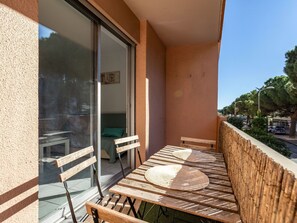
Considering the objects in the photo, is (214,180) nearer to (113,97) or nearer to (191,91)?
(191,91)

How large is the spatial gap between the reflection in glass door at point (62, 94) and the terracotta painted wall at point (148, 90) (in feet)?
3.75

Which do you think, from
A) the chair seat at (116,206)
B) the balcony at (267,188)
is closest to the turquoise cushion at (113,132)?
the chair seat at (116,206)

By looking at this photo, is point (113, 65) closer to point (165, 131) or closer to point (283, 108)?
point (165, 131)

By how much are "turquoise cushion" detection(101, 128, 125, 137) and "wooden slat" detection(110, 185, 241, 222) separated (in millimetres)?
2956

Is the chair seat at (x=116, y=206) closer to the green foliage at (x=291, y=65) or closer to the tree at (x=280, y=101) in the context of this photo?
the green foliage at (x=291, y=65)

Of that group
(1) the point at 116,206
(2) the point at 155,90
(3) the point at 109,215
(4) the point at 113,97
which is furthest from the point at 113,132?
(3) the point at 109,215

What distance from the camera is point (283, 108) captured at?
15492 millimetres

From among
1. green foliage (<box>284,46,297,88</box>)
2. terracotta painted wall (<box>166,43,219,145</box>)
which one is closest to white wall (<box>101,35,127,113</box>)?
terracotta painted wall (<box>166,43,219,145</box>)

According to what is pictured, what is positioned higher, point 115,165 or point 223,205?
point 223,205

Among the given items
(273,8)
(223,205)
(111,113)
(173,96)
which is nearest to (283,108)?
(273,8)

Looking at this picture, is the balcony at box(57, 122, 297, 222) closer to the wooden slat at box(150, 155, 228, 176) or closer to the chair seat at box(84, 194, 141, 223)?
the wooden slat at box(150, 155, 228, 176)

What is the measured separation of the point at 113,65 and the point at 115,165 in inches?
97.2

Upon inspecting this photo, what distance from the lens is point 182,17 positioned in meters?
3.18

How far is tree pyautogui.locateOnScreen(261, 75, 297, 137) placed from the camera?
14.2 m
